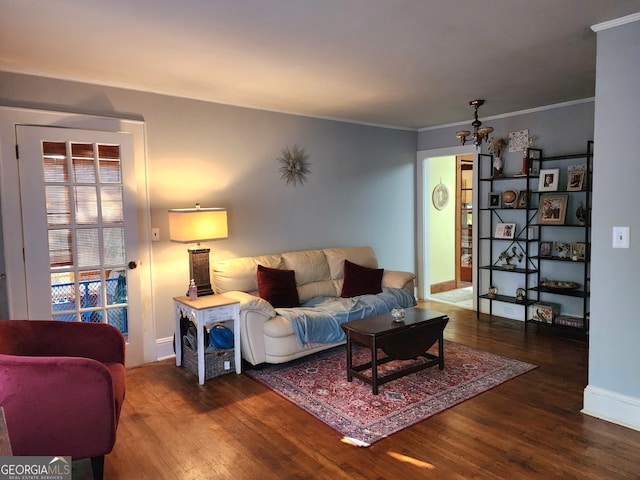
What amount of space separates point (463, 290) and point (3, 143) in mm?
6179

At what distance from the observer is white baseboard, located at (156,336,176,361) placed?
405cm

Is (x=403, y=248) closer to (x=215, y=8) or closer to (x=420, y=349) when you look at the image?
(x=420, y=349)

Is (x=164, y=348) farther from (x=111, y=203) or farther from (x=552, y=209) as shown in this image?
(x=552, y=209)

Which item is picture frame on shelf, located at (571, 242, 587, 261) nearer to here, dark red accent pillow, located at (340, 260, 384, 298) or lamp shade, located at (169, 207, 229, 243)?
dark red accent pillow, located at (340, 260, 384, 298)

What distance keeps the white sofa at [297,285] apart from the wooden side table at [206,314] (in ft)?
0.20

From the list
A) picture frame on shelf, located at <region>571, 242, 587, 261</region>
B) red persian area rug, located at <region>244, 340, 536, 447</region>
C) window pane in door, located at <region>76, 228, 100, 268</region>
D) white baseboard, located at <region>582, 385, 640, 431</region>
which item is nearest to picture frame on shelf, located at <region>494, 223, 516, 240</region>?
picture frame on shelf, located at <region>571, 242, 587, 261</region>

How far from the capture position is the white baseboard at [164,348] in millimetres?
4055

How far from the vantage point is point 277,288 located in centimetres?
420

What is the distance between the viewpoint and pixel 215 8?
2322 millimetres

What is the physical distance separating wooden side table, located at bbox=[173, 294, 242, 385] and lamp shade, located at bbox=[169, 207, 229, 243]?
52 centimetres

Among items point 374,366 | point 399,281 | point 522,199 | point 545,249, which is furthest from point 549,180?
point 374,366

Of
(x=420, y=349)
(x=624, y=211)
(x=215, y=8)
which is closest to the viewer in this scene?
(x=215, y=8)

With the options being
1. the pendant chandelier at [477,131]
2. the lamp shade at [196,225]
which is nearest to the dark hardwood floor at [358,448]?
the lamp shade at [196,225]

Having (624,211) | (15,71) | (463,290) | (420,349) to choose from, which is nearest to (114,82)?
(15,71)
